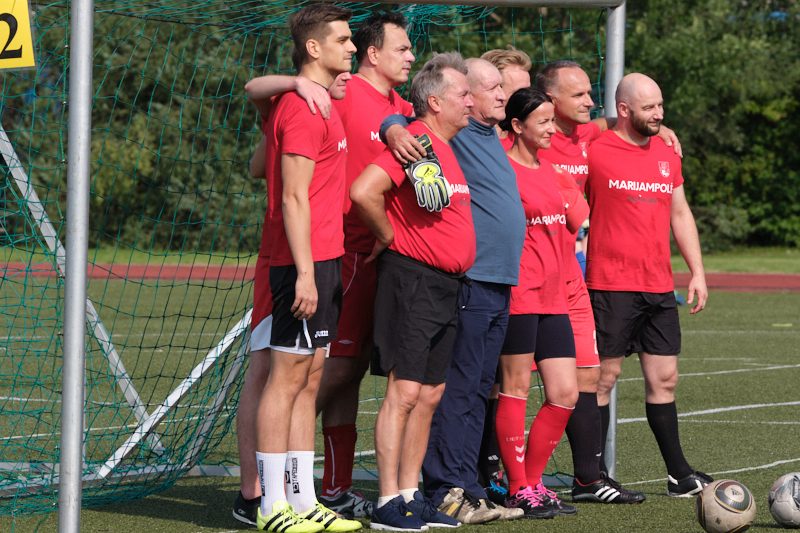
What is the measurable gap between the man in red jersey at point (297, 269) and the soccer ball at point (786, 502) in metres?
1.82

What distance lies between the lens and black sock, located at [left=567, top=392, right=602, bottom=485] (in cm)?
637

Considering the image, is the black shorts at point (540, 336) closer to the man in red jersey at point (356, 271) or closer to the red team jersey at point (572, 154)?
the man in red jersey at point (356, 271)

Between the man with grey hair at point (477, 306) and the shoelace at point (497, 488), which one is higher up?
the man with grey hair at point (477, 306)

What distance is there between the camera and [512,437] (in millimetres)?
6066

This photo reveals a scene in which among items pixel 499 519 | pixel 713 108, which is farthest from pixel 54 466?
pixel 713 108

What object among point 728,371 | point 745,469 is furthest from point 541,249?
point 728,371

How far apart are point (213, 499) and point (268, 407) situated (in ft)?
4.26

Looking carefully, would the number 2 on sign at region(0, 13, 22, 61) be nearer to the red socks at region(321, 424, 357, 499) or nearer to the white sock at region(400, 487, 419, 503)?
the red socks at region(321, 424, 357, 499)

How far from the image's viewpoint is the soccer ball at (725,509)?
528 cm

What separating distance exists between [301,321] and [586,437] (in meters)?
A: 1.84

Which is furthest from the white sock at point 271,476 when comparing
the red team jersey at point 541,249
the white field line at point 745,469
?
the white field line at point 745,469

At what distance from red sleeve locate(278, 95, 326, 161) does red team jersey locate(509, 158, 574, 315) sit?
1.27m

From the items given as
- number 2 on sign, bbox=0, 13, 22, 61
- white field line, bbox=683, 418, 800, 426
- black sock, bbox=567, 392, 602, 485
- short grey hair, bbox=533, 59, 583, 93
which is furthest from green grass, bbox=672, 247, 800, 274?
number 2 on sign, bbox=0, 13, 22, 61

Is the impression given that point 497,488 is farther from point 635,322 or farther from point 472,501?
point 635,322
